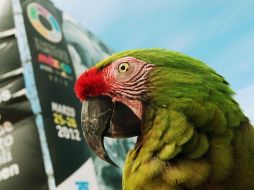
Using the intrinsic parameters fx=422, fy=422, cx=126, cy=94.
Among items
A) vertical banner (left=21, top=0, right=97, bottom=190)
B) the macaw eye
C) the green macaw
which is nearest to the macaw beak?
the green macaw

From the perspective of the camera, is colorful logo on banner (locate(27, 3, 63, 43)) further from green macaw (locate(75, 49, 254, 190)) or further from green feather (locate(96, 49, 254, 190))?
green feather (locate(96, 49, 254, 190))

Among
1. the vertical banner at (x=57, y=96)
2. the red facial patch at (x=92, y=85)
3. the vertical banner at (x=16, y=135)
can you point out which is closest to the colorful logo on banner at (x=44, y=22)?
the vertical banner at (x=57, y=96)

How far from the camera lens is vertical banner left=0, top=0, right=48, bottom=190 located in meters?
6.39

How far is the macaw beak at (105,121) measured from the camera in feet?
5.00

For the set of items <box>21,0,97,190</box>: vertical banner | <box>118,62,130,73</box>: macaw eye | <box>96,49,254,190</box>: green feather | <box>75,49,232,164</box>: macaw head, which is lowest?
<box>96,49,254,190</box>: green feather

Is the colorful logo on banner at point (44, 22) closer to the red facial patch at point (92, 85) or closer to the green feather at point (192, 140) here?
the red facial patch at point (92, 85)

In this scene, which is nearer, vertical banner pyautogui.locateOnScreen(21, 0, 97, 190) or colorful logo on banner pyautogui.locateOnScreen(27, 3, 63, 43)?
vertical banner pyautogui.locateOnScreen(21, 0, 97, 190)

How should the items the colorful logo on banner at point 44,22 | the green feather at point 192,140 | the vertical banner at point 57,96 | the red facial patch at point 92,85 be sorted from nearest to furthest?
the green feather at point 192,140 → the red facial patch at point 92,85 → the vertical banner at point 57,96 → the colorful logo on banner at point 44,22

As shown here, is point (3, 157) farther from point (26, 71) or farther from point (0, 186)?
point (26, 71)

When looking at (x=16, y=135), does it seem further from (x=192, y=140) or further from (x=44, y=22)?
(x=192, y=140)

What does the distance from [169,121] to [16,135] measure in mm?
5602

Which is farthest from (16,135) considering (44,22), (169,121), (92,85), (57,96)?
(169,121)

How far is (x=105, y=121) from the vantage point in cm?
157

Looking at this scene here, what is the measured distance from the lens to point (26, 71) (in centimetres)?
683
